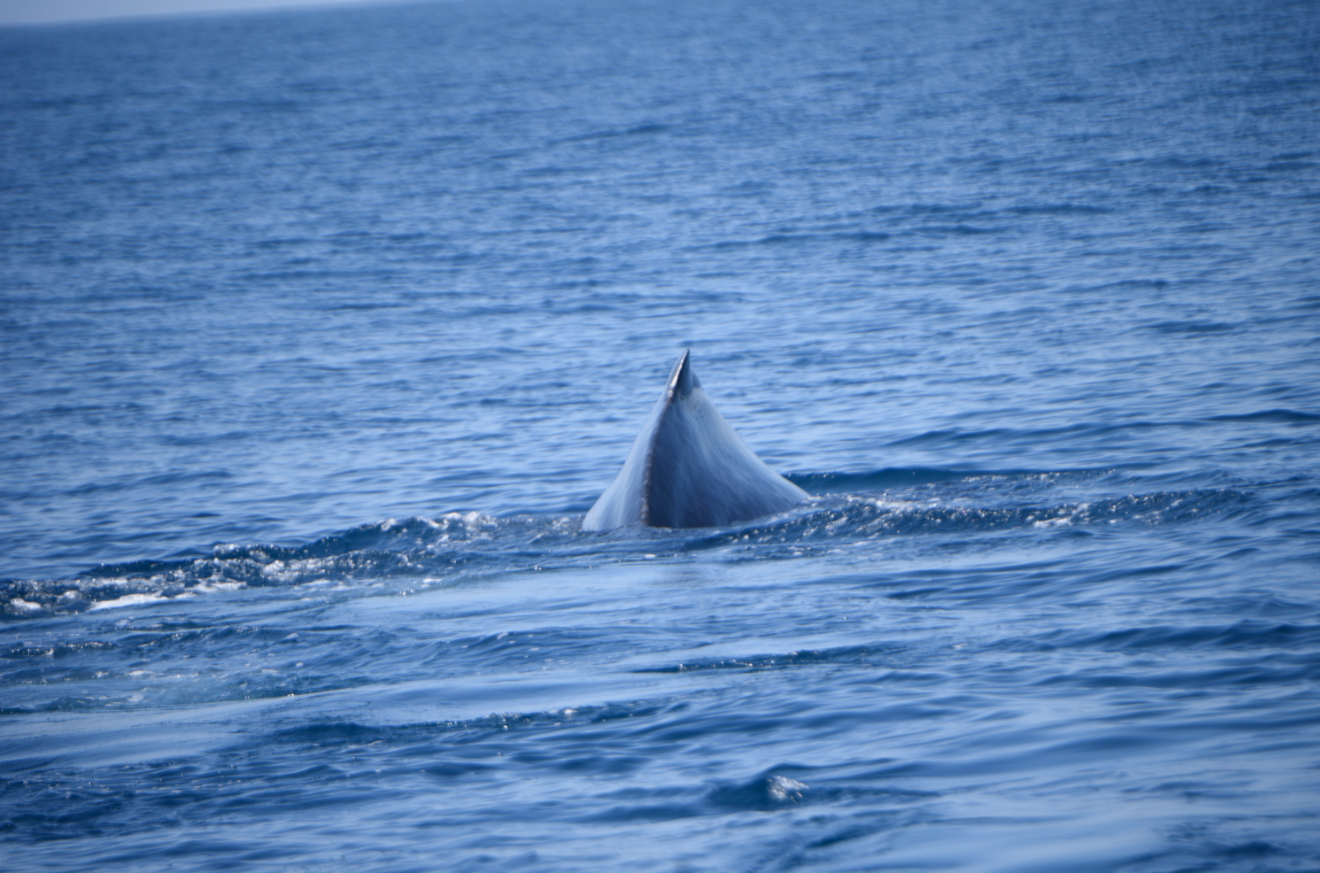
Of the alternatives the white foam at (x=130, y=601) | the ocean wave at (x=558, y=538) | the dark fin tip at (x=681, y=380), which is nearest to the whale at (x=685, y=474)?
the dark fin tip at (x=681, y=380)

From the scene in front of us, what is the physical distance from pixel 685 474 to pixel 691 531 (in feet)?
1.34

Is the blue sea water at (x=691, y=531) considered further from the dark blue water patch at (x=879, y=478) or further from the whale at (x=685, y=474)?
the whale at (x=685, y=474)

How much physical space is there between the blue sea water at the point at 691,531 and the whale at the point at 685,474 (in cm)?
22

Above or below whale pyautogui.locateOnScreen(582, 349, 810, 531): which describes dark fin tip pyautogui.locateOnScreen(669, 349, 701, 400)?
above

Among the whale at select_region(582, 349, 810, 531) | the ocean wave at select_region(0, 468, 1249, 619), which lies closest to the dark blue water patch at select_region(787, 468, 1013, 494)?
the ocean wave at select_region(0, 468, 1249, 619)

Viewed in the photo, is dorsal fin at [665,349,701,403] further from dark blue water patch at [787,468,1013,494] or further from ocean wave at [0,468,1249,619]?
dark blue water patch at [787,468,1013,494]

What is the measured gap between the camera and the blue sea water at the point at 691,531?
18.6 feet

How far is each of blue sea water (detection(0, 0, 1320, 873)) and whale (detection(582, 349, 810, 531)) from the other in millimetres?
221

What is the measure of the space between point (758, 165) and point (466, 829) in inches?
1578

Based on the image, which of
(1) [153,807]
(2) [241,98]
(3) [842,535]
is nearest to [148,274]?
(3) [842,535]

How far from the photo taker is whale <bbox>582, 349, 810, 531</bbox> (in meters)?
9.95

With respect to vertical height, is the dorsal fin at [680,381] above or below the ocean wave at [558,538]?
above

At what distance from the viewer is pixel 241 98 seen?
80938 millimetres

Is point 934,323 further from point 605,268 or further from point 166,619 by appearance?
point 166,619
